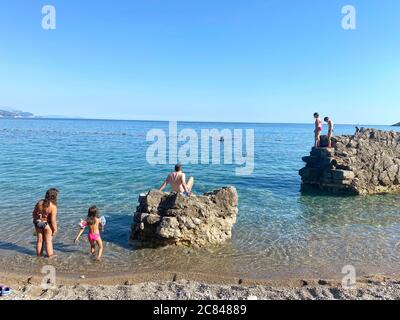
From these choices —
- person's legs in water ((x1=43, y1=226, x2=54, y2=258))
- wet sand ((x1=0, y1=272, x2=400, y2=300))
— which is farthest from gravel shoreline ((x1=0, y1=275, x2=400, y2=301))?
person's legs in water ((x1=43, y1=226, x2=54, y2=258))

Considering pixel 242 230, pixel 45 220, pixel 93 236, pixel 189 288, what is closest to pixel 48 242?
pixel 45 220

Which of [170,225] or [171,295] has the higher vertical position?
[170,225]

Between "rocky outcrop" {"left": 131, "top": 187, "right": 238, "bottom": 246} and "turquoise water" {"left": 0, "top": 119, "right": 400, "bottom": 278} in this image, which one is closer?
"turquoise water" {"left": 0, "top": 119, "right": 400, "bottom": 278}

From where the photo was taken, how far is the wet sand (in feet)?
25.3

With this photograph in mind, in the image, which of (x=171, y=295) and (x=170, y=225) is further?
(x=170, y=225)

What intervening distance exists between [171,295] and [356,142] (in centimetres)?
1940

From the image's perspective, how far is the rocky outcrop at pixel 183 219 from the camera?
37.7ft

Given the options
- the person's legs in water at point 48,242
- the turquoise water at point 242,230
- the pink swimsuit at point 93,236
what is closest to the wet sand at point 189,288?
the turquoise water at point 242,230

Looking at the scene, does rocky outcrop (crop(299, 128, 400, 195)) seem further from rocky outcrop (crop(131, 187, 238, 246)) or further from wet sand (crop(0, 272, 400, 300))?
wet sand (crop(0, 272, 400, 300))

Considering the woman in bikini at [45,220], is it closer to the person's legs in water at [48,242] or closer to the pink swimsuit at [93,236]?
the person's legs in water at [48,242]

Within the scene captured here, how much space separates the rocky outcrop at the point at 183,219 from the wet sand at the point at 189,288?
2.06 m
